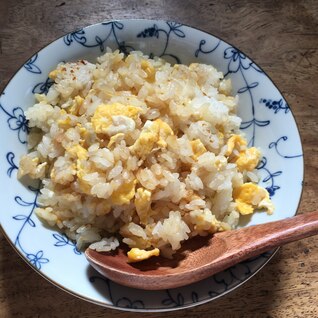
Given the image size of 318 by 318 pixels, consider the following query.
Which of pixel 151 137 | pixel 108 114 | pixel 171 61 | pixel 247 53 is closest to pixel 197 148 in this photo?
pixel 151 137

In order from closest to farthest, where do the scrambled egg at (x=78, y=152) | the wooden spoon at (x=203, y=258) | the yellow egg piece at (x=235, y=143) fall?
1. the wooden spoon at (x=203, y=258)
2. the scrambled egg at (x=78, y=152)
3. the yellow egg piece at (x=235, y=143)

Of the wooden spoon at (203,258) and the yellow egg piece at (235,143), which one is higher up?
the yellow egg piece at (235,143)

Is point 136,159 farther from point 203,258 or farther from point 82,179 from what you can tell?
A: point 203,258

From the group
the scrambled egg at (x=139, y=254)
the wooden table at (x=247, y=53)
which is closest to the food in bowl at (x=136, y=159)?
the scrambled egg at (x=139, y=254)

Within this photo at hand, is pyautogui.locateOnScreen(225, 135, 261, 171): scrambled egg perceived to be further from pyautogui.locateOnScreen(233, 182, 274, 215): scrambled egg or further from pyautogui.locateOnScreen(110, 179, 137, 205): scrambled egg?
pyautogui.locateOnScreen(110, 179, 137, 205): scrambled egg

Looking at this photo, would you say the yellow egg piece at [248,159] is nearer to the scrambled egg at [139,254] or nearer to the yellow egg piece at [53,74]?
the scrambled egg at [139,254]

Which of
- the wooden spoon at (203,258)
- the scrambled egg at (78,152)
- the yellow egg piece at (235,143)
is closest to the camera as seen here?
the wooden spoon at (203,258)

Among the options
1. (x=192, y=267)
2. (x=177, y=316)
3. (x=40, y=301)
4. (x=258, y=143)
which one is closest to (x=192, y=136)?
(x=258, y=143)
